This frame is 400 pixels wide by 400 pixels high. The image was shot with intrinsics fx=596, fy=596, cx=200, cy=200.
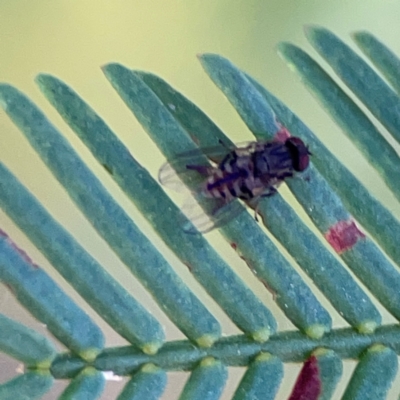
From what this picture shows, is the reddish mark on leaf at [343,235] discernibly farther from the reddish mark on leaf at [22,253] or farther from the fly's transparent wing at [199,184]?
the reddish mark on leaf at [22,253]

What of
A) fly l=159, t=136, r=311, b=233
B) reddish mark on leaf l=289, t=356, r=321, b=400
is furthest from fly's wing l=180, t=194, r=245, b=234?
reddish mark on leaf l=289, t=356, r=321, b=400

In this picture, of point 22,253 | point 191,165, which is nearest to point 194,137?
point 191,165

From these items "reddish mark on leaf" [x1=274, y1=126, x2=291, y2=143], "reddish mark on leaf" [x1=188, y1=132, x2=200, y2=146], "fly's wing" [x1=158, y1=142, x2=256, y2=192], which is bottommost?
"reddish mark on leaf" [x1=274, y1=126, x2=291, y2=143]

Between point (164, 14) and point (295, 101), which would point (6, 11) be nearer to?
point (164, 14)

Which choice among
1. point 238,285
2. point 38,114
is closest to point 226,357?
point 238,285

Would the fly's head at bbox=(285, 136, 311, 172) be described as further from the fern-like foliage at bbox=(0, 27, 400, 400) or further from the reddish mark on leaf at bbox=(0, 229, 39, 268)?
the reddish mark on leaf at bbox=(0, 229, 39, 268)

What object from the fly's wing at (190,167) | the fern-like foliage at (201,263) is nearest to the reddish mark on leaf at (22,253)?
the fern-like foliage at (201,263)

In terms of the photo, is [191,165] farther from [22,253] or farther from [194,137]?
[22,253]
